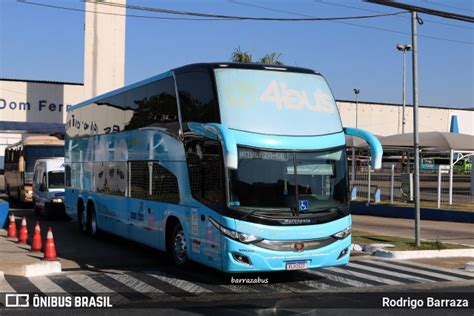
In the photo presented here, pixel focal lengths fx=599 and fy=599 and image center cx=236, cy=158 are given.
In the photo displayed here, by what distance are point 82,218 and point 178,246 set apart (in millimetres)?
7688

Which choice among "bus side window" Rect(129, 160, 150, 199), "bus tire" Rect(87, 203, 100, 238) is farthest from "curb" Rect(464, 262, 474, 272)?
"bus tire" Rect(87, 203, 100, 238)

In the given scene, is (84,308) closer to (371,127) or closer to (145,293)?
(145,293)

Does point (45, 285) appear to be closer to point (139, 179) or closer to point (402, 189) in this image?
point (139, 179)

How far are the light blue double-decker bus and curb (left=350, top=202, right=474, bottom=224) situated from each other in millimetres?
14648

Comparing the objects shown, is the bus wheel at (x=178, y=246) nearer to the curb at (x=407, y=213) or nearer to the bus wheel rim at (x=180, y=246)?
the bus wheel rim at (x=180, y=246)

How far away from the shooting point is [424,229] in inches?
835

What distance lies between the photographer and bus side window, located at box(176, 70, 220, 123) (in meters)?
10.4

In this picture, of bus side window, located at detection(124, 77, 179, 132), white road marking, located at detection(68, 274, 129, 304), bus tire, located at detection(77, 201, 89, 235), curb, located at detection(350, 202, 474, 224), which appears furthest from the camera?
curb, located at detection(350, 202, 474, 224)

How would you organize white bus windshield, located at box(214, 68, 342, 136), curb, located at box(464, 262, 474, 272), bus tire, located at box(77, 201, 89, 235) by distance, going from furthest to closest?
1. bus tire, located at box(77, 201, 89, 235)
2. curb, located at box(464, 262, 474, 272)
3. white bus windshield, located at box(214, 68, 342, 136)

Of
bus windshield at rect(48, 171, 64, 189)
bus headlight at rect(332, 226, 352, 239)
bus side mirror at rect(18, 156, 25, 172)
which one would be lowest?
bus headlight at rect(332, 226, 352, 239)

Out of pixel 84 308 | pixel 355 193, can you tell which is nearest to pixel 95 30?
pixel 355 193

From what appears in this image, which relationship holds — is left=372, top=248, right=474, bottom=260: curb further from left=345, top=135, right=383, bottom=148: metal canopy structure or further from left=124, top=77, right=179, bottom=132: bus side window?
left=345, top=135, right=383, bottom=148: metal canopy structure

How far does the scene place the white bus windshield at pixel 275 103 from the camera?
10211 millimetres

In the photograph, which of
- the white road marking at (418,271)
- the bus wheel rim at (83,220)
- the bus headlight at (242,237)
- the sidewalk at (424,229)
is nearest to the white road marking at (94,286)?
the bus headlight at (242,237)
